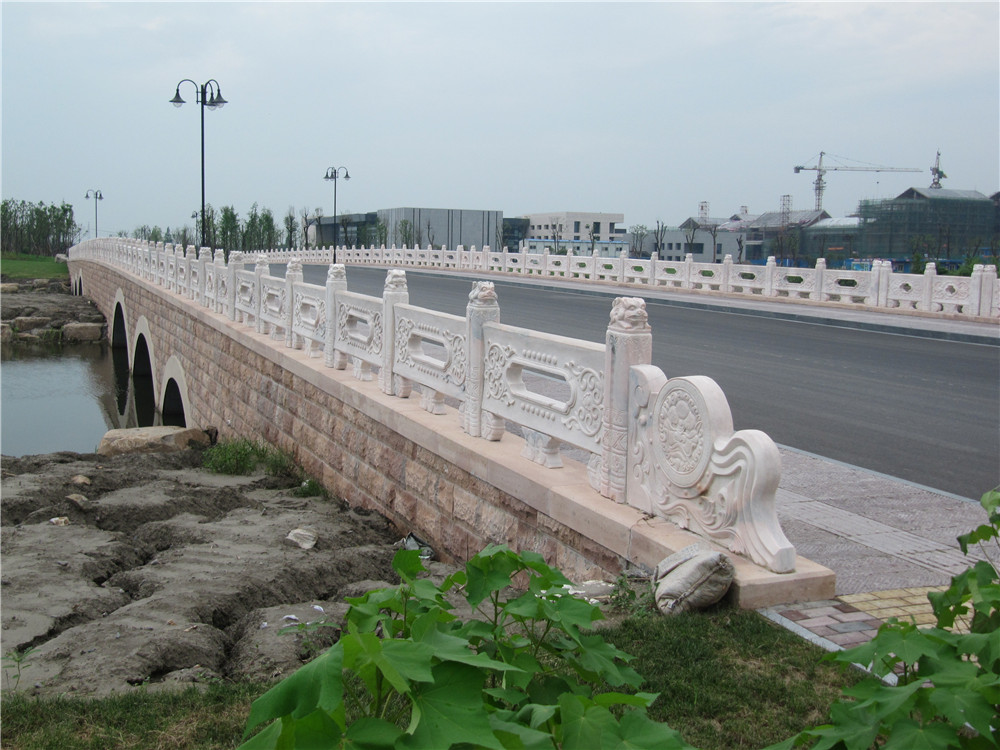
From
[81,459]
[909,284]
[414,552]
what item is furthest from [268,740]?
[909,284]

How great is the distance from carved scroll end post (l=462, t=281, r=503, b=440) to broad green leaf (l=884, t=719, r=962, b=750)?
4898mm

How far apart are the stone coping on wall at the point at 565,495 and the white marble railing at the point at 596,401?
0.08 meters

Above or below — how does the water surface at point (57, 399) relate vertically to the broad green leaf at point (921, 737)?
below

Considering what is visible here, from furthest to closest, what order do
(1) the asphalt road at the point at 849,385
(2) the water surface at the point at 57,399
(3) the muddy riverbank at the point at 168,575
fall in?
(2) the water surface at the point at 57,399 < (1) the asphalt road at the point at 849,385 < (3) the muddy riverbank at the point at 168,575

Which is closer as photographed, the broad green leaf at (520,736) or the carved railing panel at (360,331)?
the broad green leaf at (520,736)

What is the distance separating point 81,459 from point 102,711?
11273 mm

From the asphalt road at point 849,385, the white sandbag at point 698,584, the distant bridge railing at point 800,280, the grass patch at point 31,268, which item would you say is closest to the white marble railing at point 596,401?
the white sandbag at point 698,584

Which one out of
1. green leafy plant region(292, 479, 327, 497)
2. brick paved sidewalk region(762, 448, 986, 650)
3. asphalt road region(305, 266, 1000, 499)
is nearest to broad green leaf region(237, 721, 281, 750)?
brick paved sidewalk region(762, 448, 986, 650)

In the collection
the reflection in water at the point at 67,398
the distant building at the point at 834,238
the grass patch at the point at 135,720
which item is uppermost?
the distant building at the point at 834,238

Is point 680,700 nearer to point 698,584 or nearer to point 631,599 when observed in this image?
point 698,584

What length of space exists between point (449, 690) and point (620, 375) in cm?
333

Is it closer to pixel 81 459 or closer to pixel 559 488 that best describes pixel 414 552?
pixel 559 488

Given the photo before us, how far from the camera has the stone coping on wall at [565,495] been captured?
420 centimetres

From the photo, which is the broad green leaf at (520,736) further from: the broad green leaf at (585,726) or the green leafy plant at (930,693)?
the green leafy plant at (930,693)
